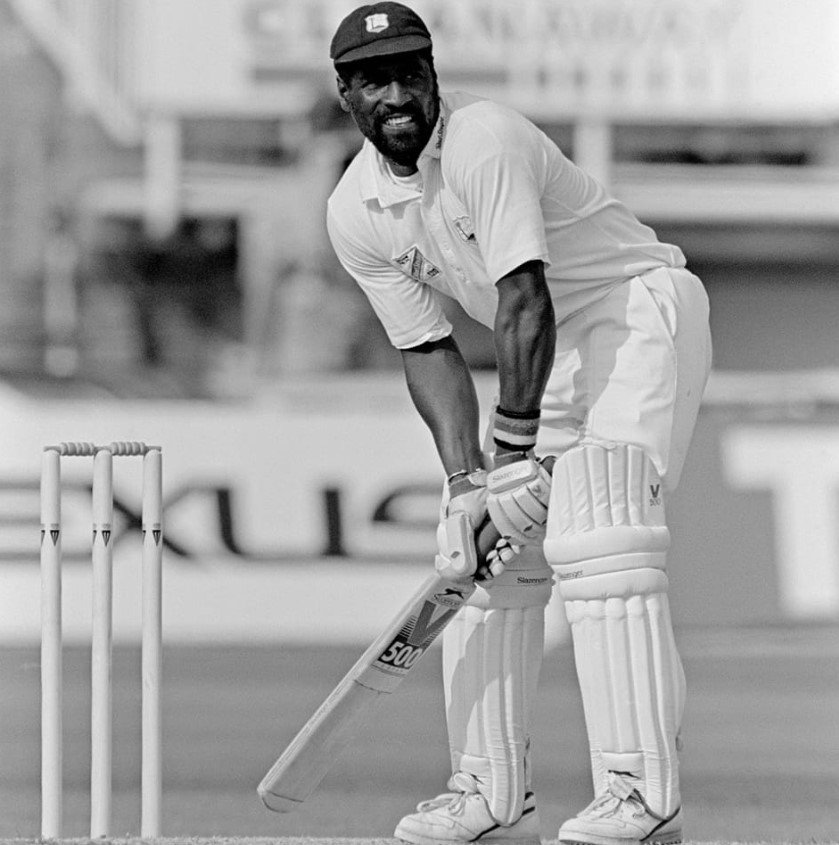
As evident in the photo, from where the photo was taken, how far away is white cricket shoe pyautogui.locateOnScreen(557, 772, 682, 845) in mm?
2162

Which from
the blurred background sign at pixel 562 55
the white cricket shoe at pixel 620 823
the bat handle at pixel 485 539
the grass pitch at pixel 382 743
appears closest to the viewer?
the white cricket shoe at pixel 620 823

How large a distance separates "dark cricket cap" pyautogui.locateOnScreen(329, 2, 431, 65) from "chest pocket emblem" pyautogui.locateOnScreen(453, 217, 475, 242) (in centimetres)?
23

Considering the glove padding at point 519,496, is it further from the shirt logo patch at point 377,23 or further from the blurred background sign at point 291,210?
the blurred background sign at point 291,210

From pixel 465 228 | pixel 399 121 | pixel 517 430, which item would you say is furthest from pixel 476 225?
pixel 517 430

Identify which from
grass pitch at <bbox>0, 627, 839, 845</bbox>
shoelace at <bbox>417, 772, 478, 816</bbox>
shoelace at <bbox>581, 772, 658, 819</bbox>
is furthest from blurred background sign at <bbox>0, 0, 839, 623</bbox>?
shoelace at <bbox>581, 772, 658, 819</bbox>

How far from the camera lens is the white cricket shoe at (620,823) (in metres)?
2.16

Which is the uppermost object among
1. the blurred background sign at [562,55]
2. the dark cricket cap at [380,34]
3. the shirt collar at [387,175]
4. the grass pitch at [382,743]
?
the blurred background sign at [562,55]

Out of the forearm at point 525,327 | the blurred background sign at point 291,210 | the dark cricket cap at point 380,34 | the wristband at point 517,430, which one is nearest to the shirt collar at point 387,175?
the dark cricket cap at point 380,34

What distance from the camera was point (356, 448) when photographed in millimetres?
5926

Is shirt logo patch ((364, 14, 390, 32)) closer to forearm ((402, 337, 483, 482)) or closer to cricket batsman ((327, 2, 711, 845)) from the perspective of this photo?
cricket batsman ((327, 2, 711, 845))

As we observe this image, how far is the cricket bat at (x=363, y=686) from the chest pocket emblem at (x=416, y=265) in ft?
1.24

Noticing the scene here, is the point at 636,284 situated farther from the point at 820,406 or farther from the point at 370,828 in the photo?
the point at 820,406

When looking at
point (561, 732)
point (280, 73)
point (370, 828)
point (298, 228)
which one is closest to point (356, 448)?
point (298, 228)

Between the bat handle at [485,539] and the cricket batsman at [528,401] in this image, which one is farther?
the bat handle at [485,539]
